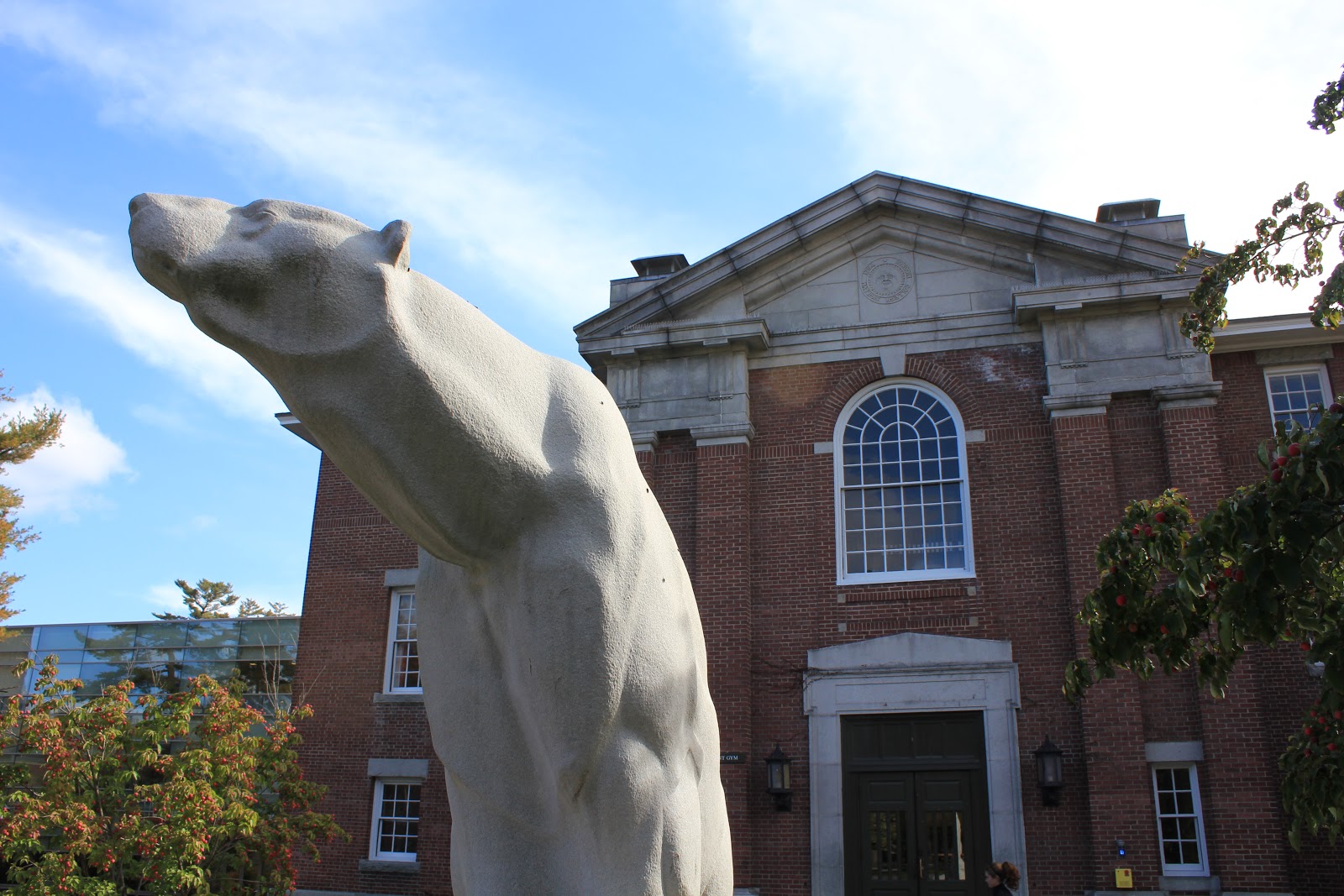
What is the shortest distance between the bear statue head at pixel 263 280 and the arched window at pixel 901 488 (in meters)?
14.8

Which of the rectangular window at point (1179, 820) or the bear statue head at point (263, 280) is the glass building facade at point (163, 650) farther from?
the bear statue head at point (263, 280)

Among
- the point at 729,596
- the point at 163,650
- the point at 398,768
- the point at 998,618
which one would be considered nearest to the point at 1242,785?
the point at 998,618

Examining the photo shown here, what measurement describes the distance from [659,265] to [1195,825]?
12.3m

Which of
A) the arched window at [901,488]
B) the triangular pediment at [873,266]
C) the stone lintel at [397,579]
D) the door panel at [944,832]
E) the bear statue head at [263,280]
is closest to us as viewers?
the bear statue head at [263,280]

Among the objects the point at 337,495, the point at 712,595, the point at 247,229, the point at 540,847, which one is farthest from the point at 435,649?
the point at 337,495

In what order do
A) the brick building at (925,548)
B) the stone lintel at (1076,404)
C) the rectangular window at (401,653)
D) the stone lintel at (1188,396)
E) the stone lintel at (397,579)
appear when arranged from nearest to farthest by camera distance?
1. the brick building at (925,548)
2. the stone lintel at (1188,396)
3. the stone lintel at (1076,404)
4. the rectangular window at (401,653)
5. the stone lintel at (397,579)

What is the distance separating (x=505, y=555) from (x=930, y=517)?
14862mm

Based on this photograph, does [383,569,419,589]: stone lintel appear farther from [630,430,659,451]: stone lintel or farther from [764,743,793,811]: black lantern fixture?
[764,743,793,811]: black lantern fixture

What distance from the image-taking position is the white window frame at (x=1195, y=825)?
14305 mm

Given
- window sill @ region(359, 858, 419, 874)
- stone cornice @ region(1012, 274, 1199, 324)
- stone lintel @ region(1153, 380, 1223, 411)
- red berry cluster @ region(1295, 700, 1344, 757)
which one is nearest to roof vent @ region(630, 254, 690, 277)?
stone cornice @ region(1012, 274, 1199, 324)

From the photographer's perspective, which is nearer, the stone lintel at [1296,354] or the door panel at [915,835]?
the door panel at [915,835]

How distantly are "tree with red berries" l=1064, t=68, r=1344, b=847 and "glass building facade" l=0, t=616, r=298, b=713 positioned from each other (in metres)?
23.1

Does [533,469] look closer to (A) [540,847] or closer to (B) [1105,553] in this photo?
(A) [540,847]

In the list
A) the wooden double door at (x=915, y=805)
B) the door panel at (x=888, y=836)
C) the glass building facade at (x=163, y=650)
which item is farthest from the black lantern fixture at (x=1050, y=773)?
the glass building facade at (x=163, y=650)
